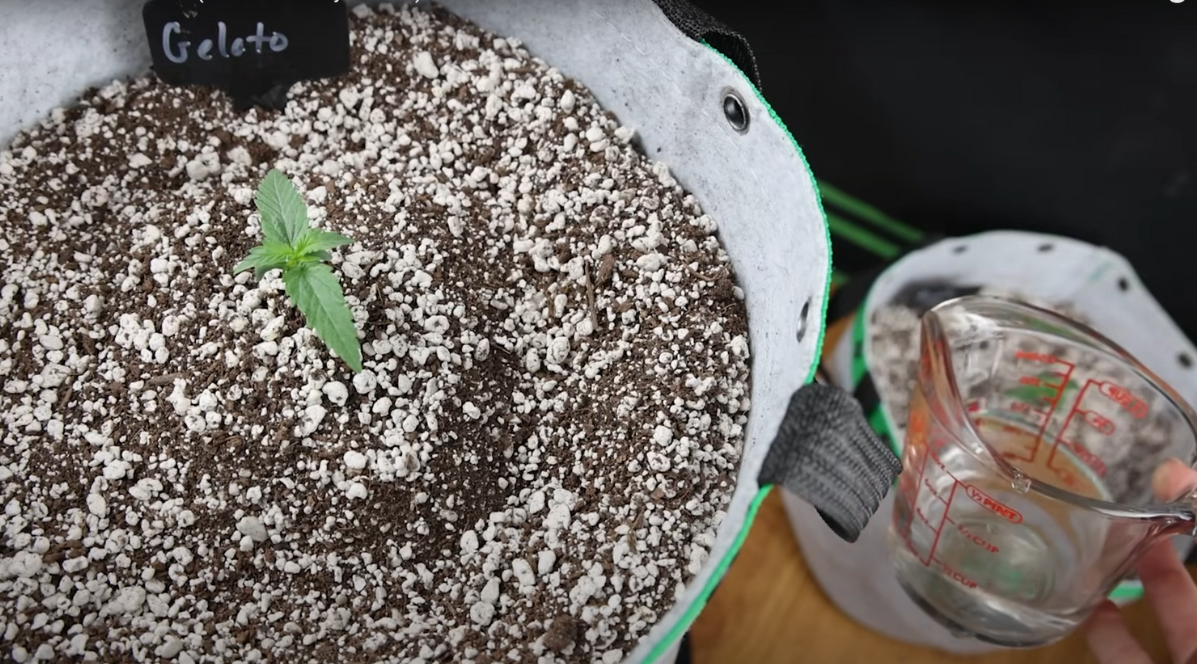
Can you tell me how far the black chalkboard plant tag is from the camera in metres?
0.80

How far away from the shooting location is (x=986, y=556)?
87 cm

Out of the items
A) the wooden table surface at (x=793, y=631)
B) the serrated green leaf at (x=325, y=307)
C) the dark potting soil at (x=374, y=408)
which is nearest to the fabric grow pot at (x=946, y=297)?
the wooden table surface at (x=793, y=631)

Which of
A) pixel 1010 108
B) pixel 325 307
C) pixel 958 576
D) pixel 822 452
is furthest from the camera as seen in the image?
pixel 1010 108

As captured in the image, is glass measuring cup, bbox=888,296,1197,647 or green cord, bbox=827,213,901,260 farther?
green cord, bbox=827,213,901,260

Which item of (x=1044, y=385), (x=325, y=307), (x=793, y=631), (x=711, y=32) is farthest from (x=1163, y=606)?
(x=325, y=307)

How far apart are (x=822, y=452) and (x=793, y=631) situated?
503 mm

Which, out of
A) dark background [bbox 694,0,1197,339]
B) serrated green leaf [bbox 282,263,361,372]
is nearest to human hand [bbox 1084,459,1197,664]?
dark background [bbox 694,0,1197,339]

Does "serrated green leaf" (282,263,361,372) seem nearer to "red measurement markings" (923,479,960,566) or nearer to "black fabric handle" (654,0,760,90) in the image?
"black fabric handle" (654,0,760,90)

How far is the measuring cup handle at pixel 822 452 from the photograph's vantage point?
1.72 ft

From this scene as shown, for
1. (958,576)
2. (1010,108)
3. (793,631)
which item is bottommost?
(793,631)

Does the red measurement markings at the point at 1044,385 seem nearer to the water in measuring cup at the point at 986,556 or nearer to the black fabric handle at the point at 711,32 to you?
the water in measuring cup at the point at 986,556

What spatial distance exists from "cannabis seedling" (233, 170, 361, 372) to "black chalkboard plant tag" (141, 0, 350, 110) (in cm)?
18

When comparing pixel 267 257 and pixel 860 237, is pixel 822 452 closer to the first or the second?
pixel 267 257

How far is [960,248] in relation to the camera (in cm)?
106
